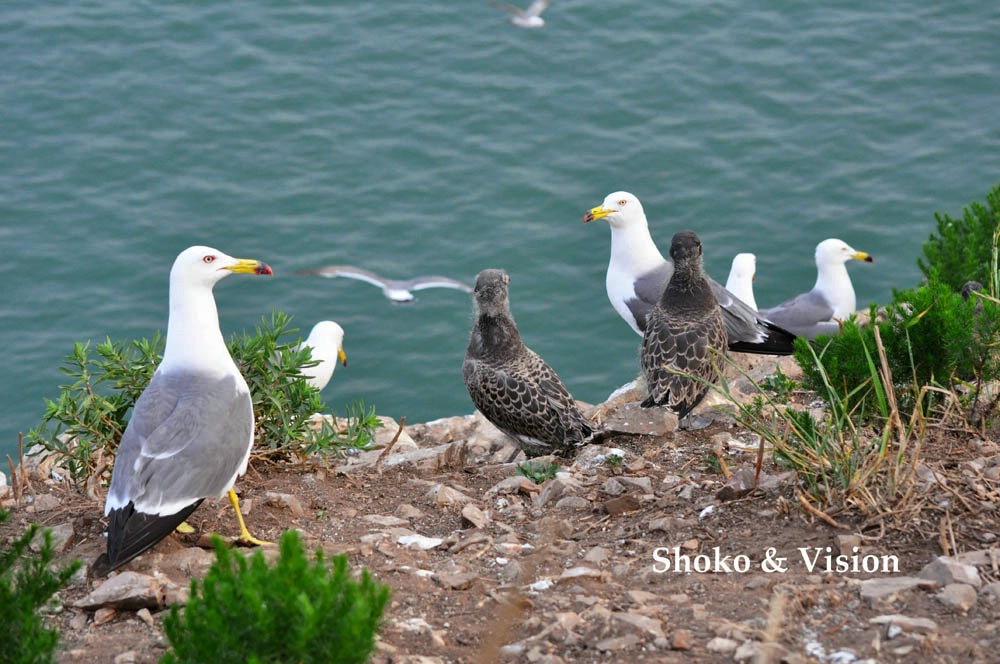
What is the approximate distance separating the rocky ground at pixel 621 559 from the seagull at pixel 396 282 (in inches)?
272

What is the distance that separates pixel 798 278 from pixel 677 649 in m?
10.6

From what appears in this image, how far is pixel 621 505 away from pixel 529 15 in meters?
13.0

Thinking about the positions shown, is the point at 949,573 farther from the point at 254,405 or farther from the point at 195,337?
the point at 254,405

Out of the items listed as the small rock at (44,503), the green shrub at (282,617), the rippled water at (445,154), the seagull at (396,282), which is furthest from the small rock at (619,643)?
the seagull at (396,282)

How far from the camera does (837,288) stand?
12.7 m

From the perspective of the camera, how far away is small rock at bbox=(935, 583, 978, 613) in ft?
14.1

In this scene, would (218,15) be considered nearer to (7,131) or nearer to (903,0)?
(7,131)

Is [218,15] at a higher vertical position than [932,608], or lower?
higher

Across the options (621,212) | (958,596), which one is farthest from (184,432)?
(621,212)

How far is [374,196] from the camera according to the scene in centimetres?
1546

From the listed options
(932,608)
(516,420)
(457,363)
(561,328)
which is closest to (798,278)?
(561,328)

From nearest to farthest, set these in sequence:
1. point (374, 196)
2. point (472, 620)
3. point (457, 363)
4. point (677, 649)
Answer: point (677, 649), point (472, 620), point (457, 363), point (374, 196)

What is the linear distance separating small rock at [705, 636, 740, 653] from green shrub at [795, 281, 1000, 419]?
191 cm

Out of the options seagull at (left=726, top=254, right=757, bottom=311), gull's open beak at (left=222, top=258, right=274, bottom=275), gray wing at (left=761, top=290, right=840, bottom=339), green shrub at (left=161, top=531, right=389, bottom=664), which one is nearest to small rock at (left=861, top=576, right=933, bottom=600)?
green shrub at (left=161, top=531, right=389, bottom=664)
